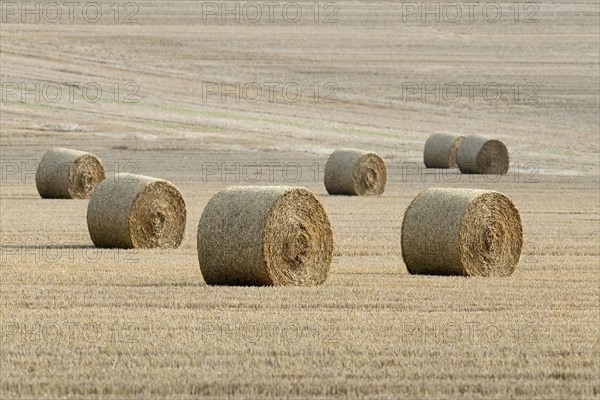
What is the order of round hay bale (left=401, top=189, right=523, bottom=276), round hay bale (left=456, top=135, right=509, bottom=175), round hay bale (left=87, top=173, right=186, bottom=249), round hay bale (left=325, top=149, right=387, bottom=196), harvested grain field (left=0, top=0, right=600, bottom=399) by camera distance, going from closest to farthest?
harvested grain field (left=0, top=0, right=600, bottom=399), round hay bale (left=401, top=189, right=523, bottom=276), round hay bale (left=87, top=173, right=186, bottom=249), round hay bale (left=325, top=149, right=387, bottom=196), round hay bale (left=456, top=135, right=509, bottom=175)

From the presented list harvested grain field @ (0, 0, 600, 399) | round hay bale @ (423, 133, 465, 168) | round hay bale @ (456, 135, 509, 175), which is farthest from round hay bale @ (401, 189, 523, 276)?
round hay bale @ (423, 133, 465, 168)

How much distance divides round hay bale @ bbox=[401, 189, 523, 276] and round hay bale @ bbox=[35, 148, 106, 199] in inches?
570

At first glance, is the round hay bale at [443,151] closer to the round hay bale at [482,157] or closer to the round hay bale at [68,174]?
the round hay bale at [482,157]

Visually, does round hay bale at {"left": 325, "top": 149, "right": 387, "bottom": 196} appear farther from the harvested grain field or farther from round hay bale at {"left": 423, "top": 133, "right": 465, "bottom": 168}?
round hay bale at {"left": 423, "top": 133, "right": 465, "bottom": 168}

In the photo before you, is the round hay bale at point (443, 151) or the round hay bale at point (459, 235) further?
the round hay bale at point (443, 151)

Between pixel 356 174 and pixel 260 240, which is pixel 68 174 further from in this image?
pixel 260 240

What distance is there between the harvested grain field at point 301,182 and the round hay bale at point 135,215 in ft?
1.39

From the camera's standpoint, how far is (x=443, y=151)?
4209 cm

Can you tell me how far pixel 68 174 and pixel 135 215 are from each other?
10533 mm

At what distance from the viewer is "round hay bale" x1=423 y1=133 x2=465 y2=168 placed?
42.1m

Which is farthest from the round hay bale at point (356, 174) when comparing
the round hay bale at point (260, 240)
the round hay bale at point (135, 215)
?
the round hay bale at point (260, 240)

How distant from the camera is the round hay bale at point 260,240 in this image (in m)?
14.7

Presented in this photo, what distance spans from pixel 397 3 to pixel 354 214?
60.5 m

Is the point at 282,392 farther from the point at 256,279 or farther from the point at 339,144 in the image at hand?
the point at 339,144
